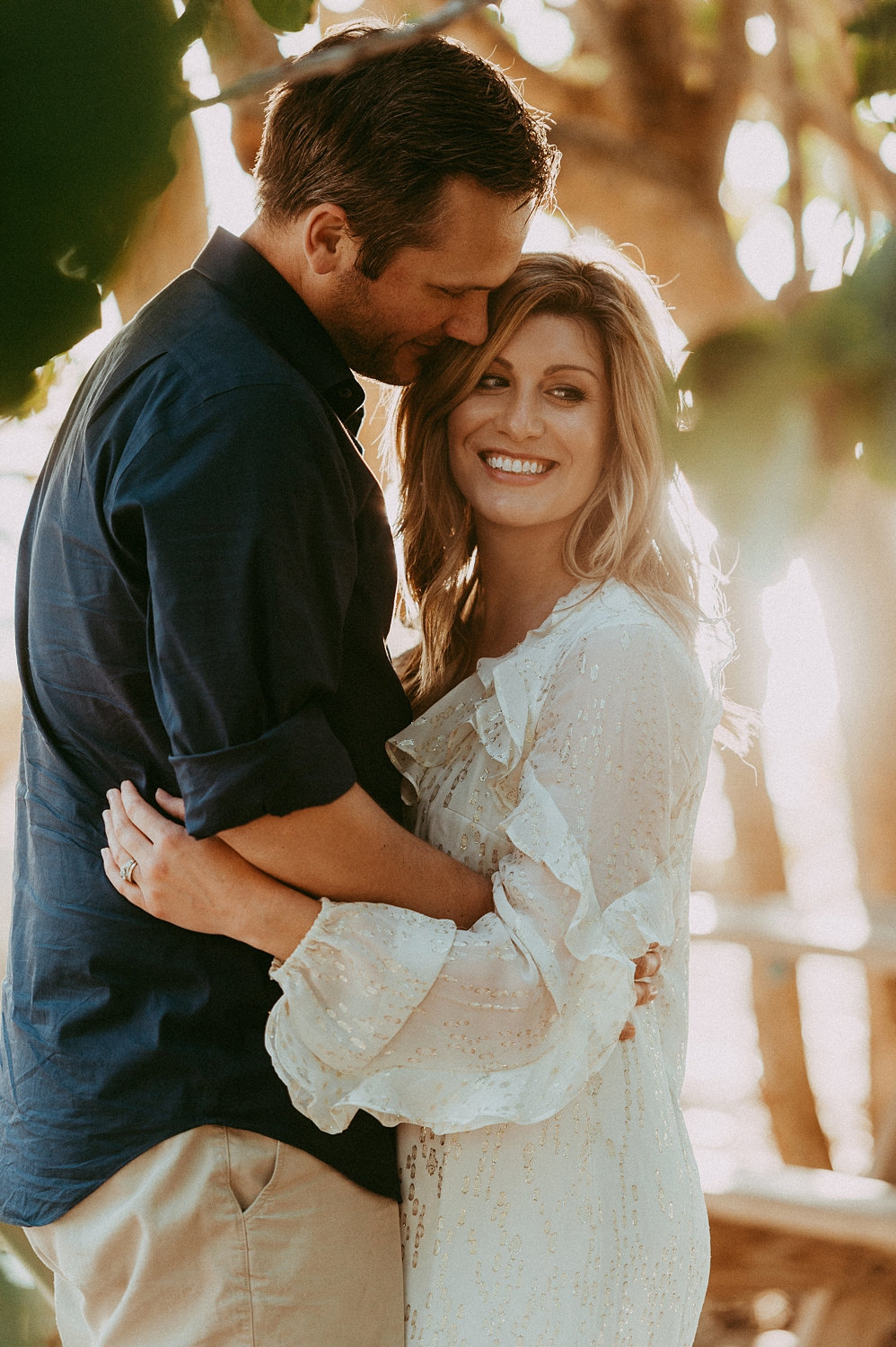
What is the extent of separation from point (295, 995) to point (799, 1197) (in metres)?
2.06

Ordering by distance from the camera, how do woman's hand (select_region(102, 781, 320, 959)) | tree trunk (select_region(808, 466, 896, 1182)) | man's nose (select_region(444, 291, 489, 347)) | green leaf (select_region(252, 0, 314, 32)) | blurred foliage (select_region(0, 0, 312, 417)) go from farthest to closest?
tree trunk (select_region(808, 466, 896, 1182)) → man's nose (select_region(444, 291, 489, 347)) → woman's hand (select_region(102, 781, 320, 959)) → green leaf (select_region(252, 0, 314, 32)) → blurred foliage (select_region(0, 0, 312, 417))

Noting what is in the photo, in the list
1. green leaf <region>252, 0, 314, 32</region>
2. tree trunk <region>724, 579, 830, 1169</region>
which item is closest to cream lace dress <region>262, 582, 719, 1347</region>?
green leaf <region>252, 0, 314, 32</region>

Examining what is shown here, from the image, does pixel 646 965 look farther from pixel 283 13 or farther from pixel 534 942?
pixel 283 13

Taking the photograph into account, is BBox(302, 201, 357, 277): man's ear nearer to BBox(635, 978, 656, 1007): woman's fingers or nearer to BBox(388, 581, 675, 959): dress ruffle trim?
BBox(388, 581, 675, 959): dress ruffle trim

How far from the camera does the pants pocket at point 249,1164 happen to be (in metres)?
1.27

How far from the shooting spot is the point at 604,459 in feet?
5.95

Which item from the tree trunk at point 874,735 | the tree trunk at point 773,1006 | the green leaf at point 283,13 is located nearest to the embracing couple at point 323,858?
the green leaf at point 283,13

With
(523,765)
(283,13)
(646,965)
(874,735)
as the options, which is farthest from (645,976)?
(874,735)

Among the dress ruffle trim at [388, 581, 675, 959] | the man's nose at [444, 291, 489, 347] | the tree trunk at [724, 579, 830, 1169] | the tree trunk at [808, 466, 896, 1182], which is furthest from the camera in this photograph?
the tree trunk at [724, 579, 830, 1169]

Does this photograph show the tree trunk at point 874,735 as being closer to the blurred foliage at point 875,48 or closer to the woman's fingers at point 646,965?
the woman's fingers at point 646,965

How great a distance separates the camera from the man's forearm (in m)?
1.19

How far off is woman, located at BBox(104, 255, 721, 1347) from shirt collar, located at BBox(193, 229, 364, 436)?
16.1 inches

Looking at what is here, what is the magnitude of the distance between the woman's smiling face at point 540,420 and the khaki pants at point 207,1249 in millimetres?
944

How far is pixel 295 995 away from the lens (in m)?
1.26
